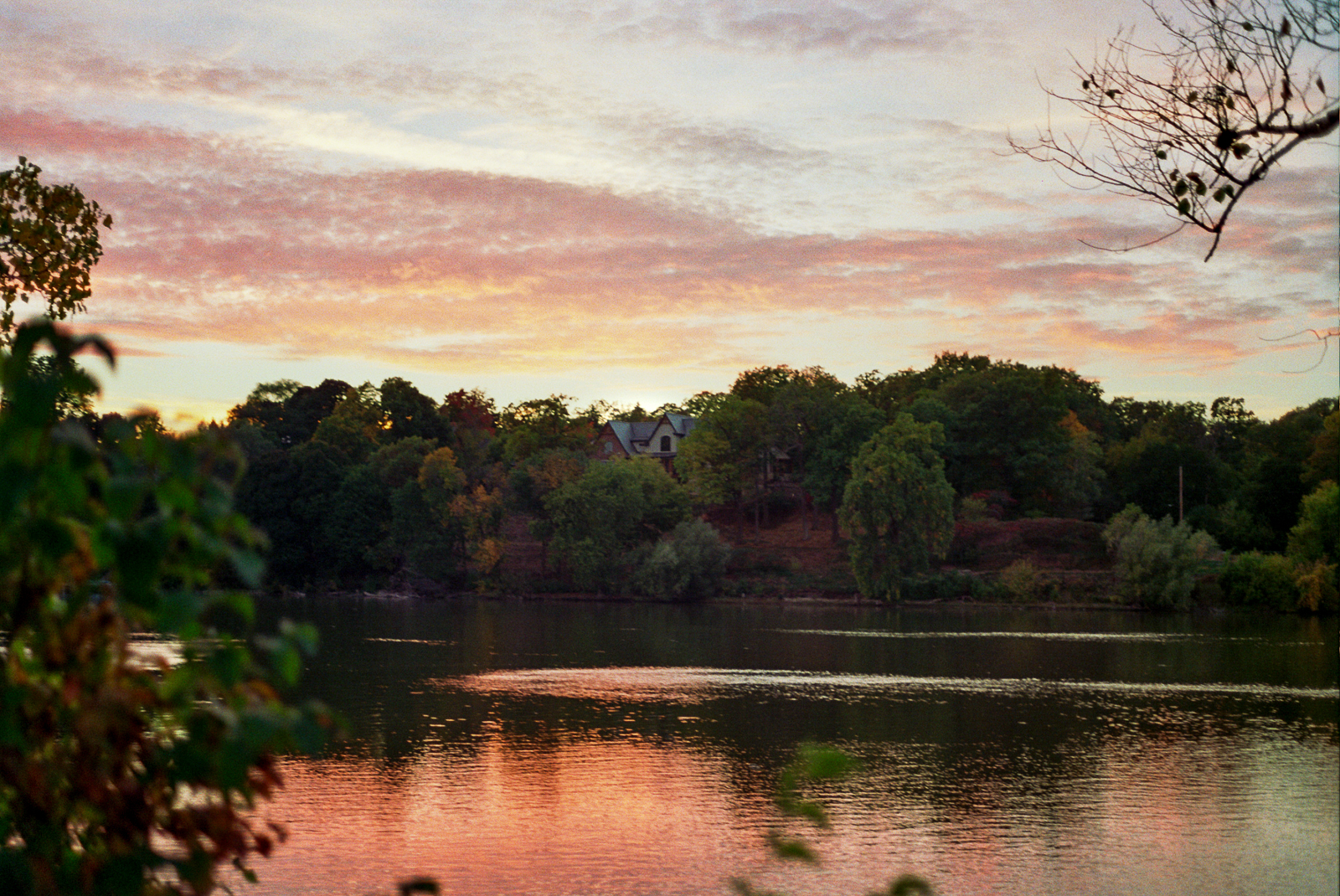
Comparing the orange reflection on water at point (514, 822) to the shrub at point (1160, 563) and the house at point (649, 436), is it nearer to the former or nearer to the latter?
the shrub at point (1160, 563)

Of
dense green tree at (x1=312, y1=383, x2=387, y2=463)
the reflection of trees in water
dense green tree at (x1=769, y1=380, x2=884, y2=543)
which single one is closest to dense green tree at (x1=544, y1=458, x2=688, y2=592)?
dense green tree at (x1=769, y1=380, x2=884, y2=543)

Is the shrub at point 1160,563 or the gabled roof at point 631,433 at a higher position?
the gabled roof at point 631,433

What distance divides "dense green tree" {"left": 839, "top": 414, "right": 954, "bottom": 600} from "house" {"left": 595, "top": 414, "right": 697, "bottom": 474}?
41.2 meters

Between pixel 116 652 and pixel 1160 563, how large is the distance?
65447 millimetres

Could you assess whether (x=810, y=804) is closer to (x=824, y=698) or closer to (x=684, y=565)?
(x=824, y=698)

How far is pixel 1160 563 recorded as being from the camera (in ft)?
204

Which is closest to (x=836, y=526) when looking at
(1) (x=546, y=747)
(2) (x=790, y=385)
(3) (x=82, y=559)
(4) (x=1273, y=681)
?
(2) (x=790, y=385)

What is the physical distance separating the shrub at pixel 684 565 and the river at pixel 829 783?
19355mm

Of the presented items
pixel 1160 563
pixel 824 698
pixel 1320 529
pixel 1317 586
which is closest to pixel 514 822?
pixel 824 698

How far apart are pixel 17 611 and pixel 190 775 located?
50cm

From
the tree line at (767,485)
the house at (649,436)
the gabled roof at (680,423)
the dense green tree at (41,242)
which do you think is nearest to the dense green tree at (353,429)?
the tree line at (767,485)

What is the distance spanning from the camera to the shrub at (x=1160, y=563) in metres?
61.9

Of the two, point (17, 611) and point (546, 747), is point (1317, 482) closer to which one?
point (546, 747)

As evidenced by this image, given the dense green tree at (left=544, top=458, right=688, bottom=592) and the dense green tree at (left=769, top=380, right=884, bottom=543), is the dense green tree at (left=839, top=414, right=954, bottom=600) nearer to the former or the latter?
the dense green tree at (left=769, top=380, right=884, bottom=543)
